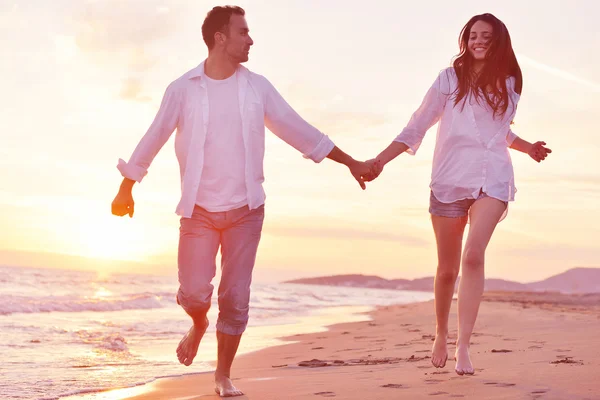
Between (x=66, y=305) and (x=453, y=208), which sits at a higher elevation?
(x=453, y=208)

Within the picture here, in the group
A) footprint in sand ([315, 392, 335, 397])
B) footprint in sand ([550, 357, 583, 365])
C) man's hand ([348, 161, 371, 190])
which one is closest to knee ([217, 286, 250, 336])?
footprint in sand ([315, 392, 335, 397])

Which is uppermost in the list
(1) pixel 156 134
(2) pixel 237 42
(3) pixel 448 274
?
(2) pixel 237 42

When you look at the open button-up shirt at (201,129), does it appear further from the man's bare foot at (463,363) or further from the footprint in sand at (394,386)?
the man's bare foot at (463,363)

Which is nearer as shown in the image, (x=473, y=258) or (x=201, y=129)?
(x=201, y=129)

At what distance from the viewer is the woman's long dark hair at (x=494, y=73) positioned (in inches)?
174

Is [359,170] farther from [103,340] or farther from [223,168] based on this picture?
[103,340]

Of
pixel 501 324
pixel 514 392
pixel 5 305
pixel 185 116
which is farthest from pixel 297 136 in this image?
pixel 5 305

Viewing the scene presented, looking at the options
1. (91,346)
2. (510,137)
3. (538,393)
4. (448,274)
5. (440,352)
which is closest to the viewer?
(538,393)

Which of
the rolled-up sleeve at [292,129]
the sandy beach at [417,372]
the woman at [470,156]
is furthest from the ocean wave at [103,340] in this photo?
the woman at [470,156]

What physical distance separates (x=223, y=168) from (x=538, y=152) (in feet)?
6.92

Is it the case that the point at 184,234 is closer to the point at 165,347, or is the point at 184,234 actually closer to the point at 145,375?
the point at 145,375

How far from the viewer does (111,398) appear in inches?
178

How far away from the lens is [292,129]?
446cm

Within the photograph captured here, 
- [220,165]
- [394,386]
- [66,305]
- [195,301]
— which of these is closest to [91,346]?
[195,301]
